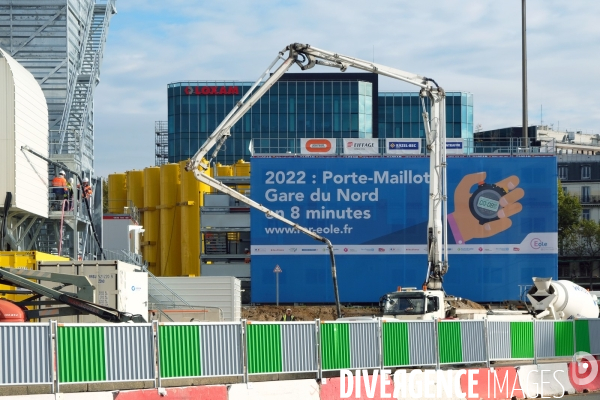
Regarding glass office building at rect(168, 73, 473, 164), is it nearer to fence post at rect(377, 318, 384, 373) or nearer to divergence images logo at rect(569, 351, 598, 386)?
divergence images logo at rect(569, 351, 598, 386)

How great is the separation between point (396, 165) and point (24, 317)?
38.4m

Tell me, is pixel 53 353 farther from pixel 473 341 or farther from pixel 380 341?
pixel 473 341

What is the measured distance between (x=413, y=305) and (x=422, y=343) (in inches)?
373

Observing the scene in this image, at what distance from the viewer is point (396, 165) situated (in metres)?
57.2

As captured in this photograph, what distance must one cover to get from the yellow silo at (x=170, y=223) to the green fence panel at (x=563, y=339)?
43.6 metres

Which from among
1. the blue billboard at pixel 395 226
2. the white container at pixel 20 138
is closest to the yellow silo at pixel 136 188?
the blue billboard at pixel 395 226

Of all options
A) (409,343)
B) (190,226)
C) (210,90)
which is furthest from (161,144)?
(409,343)

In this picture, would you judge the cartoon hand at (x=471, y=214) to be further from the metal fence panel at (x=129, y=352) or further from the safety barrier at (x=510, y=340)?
the metal fence panel at (x=129, y=352)

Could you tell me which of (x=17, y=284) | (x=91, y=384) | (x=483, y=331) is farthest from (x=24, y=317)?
(x=483, y=331)

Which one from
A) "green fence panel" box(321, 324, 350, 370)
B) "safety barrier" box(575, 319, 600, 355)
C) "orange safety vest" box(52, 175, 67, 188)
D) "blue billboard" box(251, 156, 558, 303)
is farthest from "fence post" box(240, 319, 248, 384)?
"blue billboard" box(251, 156, 558, 303)

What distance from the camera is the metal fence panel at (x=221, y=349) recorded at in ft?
53.6

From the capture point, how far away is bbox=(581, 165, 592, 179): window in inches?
4439

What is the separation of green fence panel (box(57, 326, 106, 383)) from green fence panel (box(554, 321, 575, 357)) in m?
12.2

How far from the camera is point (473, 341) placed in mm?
21000
